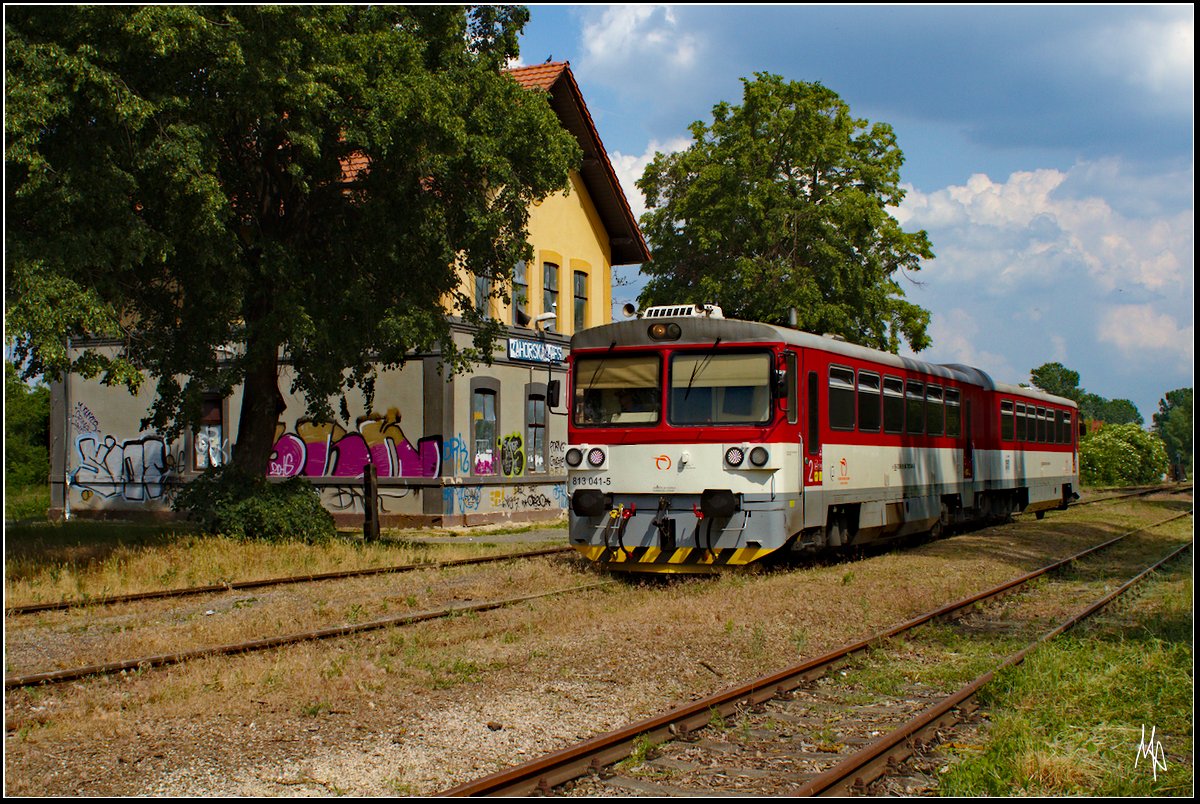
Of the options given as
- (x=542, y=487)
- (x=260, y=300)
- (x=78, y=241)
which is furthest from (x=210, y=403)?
(x=78, y=241)

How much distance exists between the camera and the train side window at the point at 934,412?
1973cm

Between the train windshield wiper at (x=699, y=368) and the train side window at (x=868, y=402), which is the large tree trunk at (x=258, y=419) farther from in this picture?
the train side window at (x=868, y=402)

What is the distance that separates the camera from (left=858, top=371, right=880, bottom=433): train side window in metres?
16.6

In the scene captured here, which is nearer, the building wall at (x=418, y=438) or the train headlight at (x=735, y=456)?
the train headlight at (x=735, y=456)

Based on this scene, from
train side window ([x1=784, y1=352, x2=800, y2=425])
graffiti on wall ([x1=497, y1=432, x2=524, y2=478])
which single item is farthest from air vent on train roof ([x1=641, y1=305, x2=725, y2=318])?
graffiti on wall ([x1=497, y1=432, x2=524, y2=478])

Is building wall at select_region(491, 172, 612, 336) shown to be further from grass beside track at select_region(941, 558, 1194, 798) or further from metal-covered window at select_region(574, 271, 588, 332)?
grass beside track at select_region(941, 558, 1194, 798)

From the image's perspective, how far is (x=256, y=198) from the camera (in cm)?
1872

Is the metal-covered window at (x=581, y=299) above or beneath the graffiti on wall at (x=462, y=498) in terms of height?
above

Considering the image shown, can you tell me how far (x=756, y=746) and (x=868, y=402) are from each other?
10.4 meters

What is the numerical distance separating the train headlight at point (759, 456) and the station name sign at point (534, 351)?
50.6 feet

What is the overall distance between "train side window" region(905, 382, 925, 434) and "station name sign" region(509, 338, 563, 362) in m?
12.1

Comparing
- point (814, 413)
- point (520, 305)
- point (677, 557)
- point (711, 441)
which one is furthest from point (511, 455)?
point (711, 441)

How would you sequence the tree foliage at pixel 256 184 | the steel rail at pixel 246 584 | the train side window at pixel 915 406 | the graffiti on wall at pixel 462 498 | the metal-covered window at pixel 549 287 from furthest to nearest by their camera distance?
the metal-covered window at pixel 549 287 → the graffiti on wall at pixel 462 498 → the train side window at pixel 915 406 → the tree foliage at pixel 256 184 → the steel rail at pixel 246 584

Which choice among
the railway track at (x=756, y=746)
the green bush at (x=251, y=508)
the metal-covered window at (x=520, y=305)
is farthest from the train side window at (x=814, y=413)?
the metal-covered window at (x=520, y=305)
